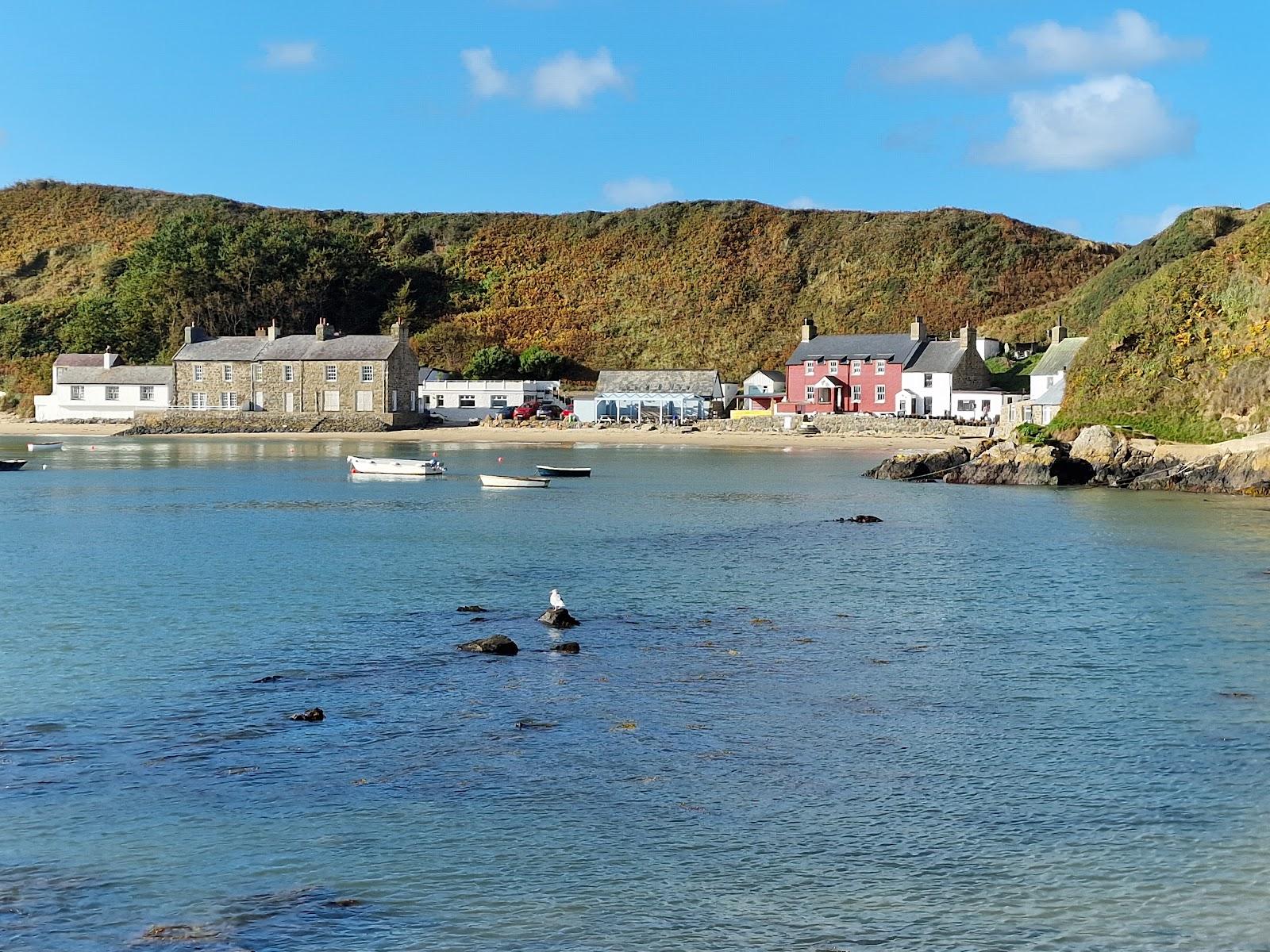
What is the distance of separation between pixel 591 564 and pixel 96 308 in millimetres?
86323

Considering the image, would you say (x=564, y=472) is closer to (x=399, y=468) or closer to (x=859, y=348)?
(x=399, y=468)

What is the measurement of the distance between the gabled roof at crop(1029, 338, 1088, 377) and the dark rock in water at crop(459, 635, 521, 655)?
58.1 metres

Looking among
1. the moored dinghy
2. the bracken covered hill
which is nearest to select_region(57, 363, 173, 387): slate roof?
the bracken covered hill

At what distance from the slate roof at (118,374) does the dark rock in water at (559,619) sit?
75.7 m

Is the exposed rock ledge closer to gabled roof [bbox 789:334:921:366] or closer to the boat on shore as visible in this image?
the boat on shore

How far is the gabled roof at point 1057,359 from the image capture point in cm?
7212

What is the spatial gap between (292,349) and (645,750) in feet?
261

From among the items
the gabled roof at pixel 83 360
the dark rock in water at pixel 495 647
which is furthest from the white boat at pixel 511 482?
the gabled roof at pixel 83 360

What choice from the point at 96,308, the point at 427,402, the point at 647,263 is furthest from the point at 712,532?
the point at 647,263

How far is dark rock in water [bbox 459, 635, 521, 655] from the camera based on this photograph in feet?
61.9

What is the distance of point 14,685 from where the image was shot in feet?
55.5

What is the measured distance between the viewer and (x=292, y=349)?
89.5 m

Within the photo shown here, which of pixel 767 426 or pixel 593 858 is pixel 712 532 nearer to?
pixel 593 858

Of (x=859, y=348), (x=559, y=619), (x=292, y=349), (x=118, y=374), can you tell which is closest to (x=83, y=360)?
(x=118, y=374)
